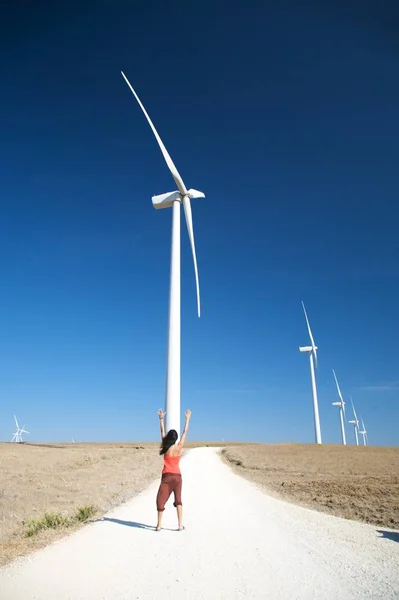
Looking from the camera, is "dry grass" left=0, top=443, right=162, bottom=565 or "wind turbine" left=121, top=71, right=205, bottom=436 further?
"wind turbine" left=121, top=71, right=205, bottom=436

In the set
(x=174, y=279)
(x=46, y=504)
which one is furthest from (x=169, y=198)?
(x=46, y=504)

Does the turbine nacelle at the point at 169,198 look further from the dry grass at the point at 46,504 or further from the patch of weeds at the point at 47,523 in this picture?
the patch of weeds at the point at 47,523

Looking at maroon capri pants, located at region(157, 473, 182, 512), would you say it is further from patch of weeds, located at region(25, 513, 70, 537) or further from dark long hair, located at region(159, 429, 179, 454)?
patch of weeds, located at region(25, 513, 70, 537)

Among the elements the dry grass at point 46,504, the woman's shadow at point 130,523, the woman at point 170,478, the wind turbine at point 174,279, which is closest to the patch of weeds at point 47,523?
the dry grass at point 46,504

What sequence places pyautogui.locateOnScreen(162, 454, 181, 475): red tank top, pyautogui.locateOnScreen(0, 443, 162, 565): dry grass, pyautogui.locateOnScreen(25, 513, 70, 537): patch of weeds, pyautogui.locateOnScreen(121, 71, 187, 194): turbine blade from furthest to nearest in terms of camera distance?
pyautogui.locateOnScreen(121, 71, 187, 194): turbine blade, pyautogui.locateOnScreen(25, 513, 70, 537): patch of weeds, pyautogui.locateOnScreen(162, 454, 181, 475): red tank top, pyautogui.locateOnScreen(0, 443, 162, 565): dry grass

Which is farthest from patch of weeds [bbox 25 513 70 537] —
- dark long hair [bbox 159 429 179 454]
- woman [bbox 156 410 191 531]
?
dark long hair [bbox 159 429 179 454]

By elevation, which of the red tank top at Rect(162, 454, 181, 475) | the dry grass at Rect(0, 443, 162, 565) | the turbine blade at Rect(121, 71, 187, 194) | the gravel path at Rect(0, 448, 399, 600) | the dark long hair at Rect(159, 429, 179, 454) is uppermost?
the turbine blade at Rect(121, 71, 187, 194)

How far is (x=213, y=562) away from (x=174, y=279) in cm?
1086

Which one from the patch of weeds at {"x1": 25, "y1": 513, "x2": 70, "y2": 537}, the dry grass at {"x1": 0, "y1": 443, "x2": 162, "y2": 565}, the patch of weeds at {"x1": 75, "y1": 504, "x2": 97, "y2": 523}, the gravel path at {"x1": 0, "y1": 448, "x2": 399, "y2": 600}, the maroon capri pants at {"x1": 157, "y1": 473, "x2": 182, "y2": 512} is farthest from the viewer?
the patch of weeds at {"x1": 75, "y1": 504, "x2": 97, "y2": 523}

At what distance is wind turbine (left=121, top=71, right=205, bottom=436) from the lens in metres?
13.9

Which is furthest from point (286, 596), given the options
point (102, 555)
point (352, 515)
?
point (352, 515)

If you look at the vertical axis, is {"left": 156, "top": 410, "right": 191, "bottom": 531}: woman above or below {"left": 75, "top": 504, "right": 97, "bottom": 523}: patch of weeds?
above

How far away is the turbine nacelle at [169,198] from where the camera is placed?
22000 millimetres

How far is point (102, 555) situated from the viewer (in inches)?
303
